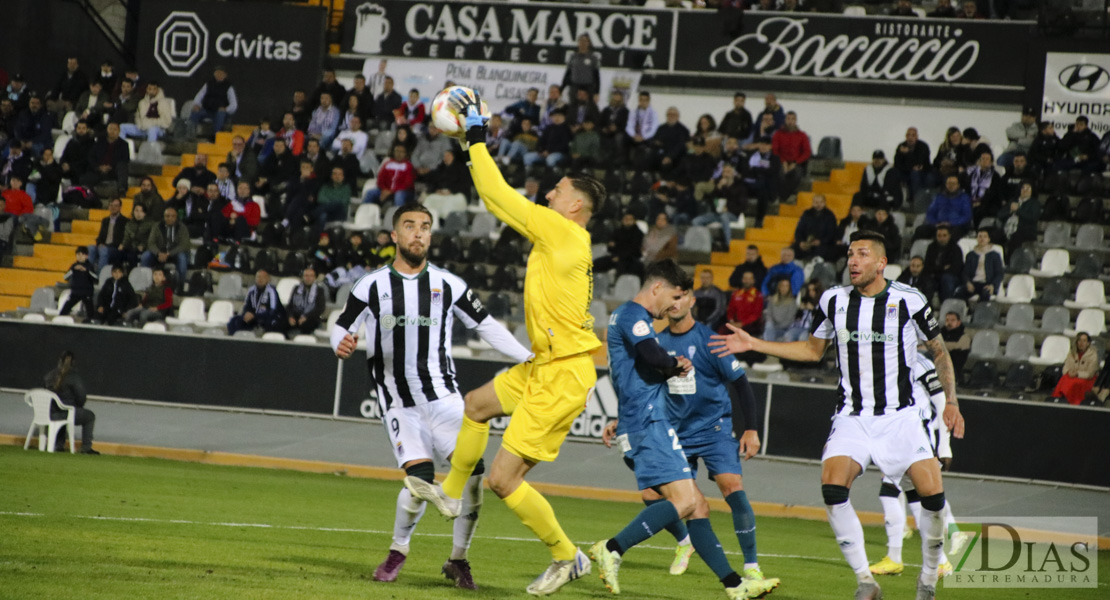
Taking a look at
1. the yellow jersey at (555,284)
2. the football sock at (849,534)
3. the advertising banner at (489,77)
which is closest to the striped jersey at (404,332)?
the yellow jersey at (555,284)

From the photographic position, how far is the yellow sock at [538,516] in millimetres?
7203

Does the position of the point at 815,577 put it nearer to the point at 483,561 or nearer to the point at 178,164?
the point at 483,561

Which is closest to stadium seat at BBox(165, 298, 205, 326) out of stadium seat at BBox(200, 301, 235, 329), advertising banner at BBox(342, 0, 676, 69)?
stadium seat at BBox(200, 301, 235, 329)

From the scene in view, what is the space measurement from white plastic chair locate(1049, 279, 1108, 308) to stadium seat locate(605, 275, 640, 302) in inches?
269

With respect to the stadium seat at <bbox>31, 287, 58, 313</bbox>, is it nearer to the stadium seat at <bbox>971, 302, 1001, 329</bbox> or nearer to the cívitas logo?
the cívitas logo

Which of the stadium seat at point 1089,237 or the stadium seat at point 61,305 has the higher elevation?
the stadium seat at point 1089,237

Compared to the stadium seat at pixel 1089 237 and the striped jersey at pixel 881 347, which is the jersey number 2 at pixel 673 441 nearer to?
the striped jersey at pixel 881 347

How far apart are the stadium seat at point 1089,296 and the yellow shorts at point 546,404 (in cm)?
1487

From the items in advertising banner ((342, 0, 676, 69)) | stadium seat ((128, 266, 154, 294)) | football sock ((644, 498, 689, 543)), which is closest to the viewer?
football sock ((644, 498, 689, 543))

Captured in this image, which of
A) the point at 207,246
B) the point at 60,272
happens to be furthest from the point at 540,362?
the point at 60,272

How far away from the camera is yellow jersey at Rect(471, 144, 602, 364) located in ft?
23.2

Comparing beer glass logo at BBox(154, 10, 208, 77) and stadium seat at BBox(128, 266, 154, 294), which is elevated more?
beer glass logo at BBox(154, 10, 208, 77)

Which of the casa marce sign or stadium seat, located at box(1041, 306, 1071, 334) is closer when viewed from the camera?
stadium seat, located at box(1041, 306, 1071, 334)

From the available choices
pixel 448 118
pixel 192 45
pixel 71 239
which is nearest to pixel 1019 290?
pixel 448 118
